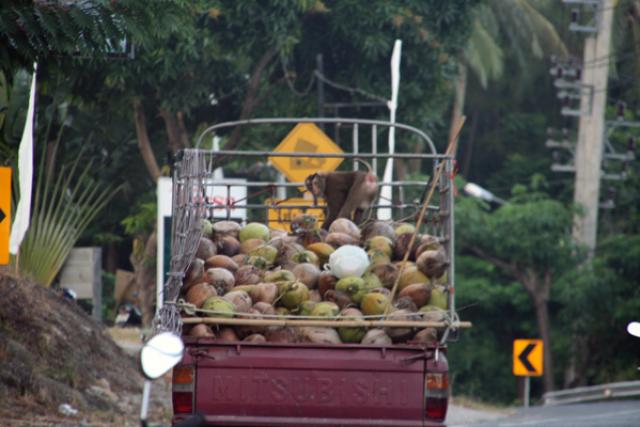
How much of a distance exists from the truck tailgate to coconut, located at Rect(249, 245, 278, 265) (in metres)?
1.57


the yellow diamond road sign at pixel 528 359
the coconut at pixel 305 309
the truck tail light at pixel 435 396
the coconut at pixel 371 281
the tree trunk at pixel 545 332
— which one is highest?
the coconut at pixel 371 281

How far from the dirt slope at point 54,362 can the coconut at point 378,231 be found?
4.29 metres

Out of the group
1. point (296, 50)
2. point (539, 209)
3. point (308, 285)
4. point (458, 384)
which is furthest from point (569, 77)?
point (308, 285)

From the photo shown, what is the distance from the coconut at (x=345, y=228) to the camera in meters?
10.6

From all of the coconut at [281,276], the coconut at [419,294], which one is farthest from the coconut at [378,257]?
the coconut at [281,276]

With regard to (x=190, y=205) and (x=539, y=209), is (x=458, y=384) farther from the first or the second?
(x=190, y=205)

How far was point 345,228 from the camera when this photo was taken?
10.6 meters

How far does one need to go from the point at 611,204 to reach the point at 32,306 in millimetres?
24837

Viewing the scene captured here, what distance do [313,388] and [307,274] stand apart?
1.28 m

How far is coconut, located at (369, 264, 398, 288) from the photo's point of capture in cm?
1001

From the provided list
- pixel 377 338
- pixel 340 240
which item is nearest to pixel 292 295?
pixel 377 338

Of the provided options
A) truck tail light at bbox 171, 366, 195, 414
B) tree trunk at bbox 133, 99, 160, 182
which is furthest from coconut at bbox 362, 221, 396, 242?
tree trunk at bbox 133, 99, 160, 182

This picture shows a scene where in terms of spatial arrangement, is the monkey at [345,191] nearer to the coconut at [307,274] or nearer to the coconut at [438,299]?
the coconut at [307,274]

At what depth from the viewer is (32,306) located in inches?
648
